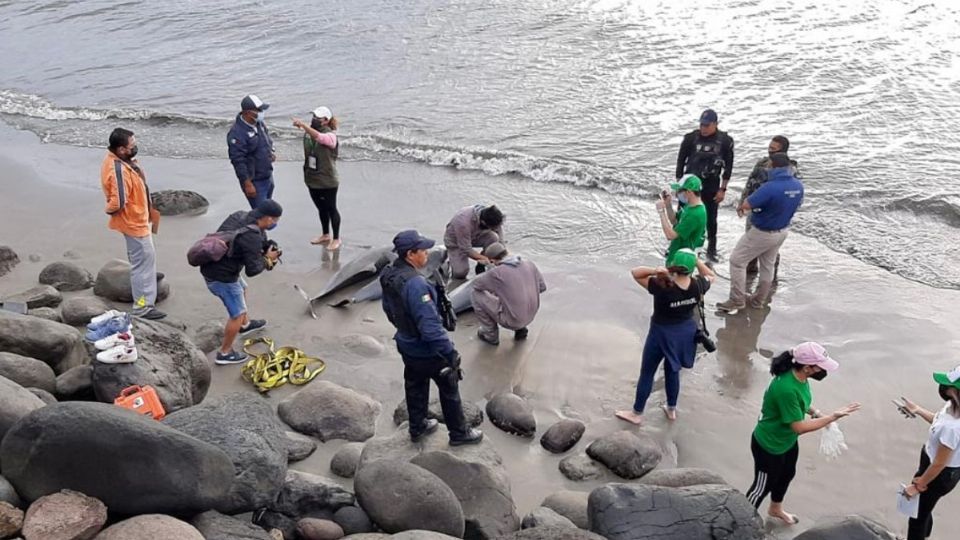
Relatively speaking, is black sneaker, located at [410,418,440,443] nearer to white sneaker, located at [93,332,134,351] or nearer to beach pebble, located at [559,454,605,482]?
beach pebble, located at [559,454,605,482]

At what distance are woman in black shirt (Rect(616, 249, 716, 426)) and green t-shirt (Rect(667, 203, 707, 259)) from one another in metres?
1.05

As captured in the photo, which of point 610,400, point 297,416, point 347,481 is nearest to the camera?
point 347,481

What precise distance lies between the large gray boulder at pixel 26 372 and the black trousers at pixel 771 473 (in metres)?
5.57

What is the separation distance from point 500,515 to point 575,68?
1524 cm

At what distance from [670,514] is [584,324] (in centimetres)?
377

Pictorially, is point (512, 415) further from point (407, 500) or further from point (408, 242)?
point (408, 242)

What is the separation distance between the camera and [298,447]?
652cm

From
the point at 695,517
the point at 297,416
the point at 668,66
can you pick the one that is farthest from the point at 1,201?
the point at 668,66

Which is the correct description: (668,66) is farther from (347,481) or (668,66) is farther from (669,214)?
(347,481)

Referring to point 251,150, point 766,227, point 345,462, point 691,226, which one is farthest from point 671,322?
point 251,150

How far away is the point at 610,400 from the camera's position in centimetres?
773

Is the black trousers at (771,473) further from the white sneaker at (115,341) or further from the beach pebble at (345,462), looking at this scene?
the white sneaker at (115,341)

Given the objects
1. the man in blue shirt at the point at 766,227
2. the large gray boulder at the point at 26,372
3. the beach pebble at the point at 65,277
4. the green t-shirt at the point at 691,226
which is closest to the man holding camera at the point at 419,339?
the large gray boulder at the point at 26,372

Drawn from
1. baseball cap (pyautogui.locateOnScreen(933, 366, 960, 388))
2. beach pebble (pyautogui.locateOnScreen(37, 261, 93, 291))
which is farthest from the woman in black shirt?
beach pebble (pyautogui.locateOnScreen(37, 261, 93, 291))
